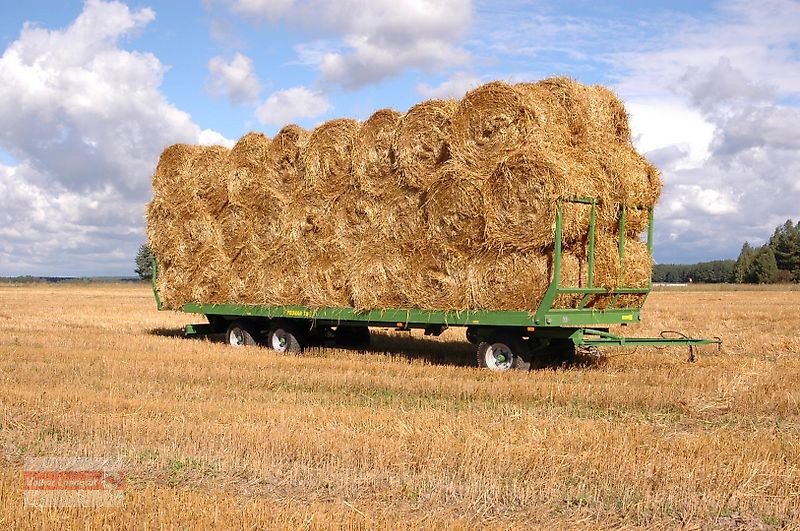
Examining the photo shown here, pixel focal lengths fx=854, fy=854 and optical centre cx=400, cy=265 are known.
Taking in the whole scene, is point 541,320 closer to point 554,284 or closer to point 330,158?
point 554,284

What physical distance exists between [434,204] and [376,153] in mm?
1676

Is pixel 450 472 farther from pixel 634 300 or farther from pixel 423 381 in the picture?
pixel 634 300

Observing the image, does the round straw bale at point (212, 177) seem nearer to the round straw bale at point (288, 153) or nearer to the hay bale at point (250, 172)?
the hay bale at point (250, 172)

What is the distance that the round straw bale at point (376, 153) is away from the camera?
1330 cm

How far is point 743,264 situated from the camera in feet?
320

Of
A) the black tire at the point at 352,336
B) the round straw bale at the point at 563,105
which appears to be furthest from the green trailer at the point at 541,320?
the round straw bale at the point at 563,105

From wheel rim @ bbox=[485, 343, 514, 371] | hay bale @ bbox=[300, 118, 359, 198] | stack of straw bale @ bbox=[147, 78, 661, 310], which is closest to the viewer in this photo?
stack of straw bale @ bbox=[147, 78, 661, 310]

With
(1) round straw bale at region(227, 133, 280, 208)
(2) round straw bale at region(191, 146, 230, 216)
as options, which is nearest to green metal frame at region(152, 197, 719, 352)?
(1) round straw bale at region(227, 133, 280, 208)

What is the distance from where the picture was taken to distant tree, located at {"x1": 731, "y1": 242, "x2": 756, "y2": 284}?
93.6 m

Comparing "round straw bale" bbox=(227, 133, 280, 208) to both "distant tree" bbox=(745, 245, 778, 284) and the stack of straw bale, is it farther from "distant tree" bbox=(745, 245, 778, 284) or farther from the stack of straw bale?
"distant tree" bbox=(745, 245, 778, 284)

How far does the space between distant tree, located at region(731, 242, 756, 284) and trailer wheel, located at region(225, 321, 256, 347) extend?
280ft

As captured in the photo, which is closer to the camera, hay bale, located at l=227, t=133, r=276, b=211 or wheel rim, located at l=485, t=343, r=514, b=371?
wheel rim, located at l=485, t=343, r=514, b=371

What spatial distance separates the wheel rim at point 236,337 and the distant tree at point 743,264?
85.3 metres

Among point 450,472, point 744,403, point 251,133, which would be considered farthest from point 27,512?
point 251,133
